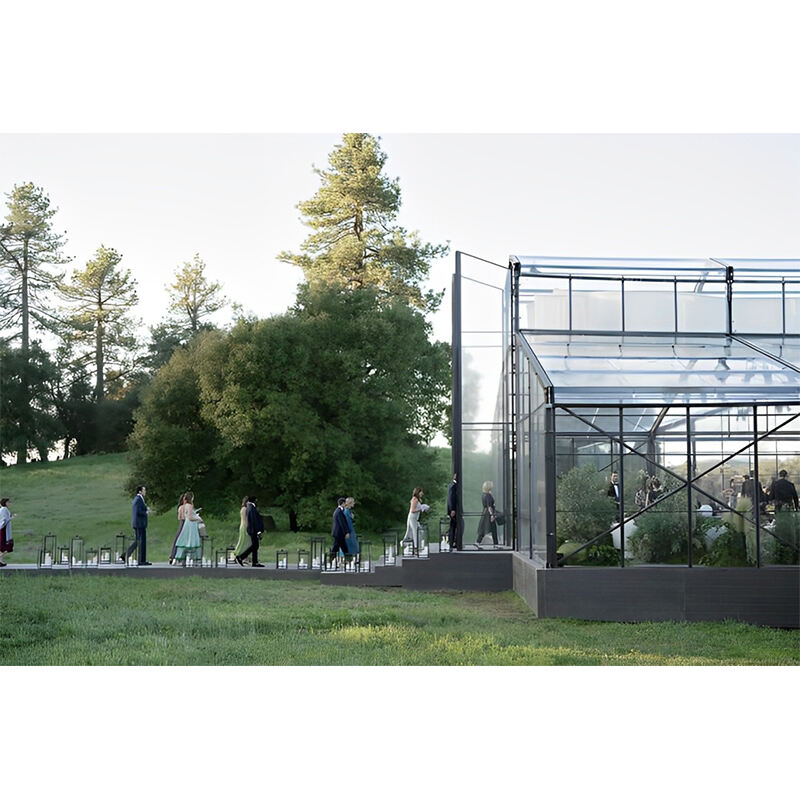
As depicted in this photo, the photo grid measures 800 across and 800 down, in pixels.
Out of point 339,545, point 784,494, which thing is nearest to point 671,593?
point 784,494

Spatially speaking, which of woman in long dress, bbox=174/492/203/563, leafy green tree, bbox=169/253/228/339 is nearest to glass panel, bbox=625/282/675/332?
woman in long dress, bbox=174/492/203/563

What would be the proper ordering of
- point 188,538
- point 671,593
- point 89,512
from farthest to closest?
point 89,512 → point 188,538 → point 671,593

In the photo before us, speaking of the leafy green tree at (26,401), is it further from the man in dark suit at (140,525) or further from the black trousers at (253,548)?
the black trousers at (253,548)

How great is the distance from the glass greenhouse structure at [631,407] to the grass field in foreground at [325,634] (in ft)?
4.71

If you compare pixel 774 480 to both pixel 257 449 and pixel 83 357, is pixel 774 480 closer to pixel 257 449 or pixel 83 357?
pixel 257 449

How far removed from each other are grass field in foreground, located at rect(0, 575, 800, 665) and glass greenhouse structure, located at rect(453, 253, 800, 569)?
4.71 ft

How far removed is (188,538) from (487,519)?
20.7 feet

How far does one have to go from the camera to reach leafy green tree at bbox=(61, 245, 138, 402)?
173 feet

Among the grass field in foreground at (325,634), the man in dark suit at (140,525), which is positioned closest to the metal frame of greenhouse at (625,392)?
the grass field in foreground at (325,634)

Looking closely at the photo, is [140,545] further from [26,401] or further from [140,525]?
[26,401]

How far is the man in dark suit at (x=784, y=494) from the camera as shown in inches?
609

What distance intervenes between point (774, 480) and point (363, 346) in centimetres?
2133

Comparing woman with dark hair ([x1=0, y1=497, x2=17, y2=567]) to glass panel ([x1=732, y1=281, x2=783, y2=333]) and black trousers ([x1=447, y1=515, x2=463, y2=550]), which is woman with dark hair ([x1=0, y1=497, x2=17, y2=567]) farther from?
glass panel ([x1=732, y1=281, x2=783, y2=333])

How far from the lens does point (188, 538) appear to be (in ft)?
71.0
